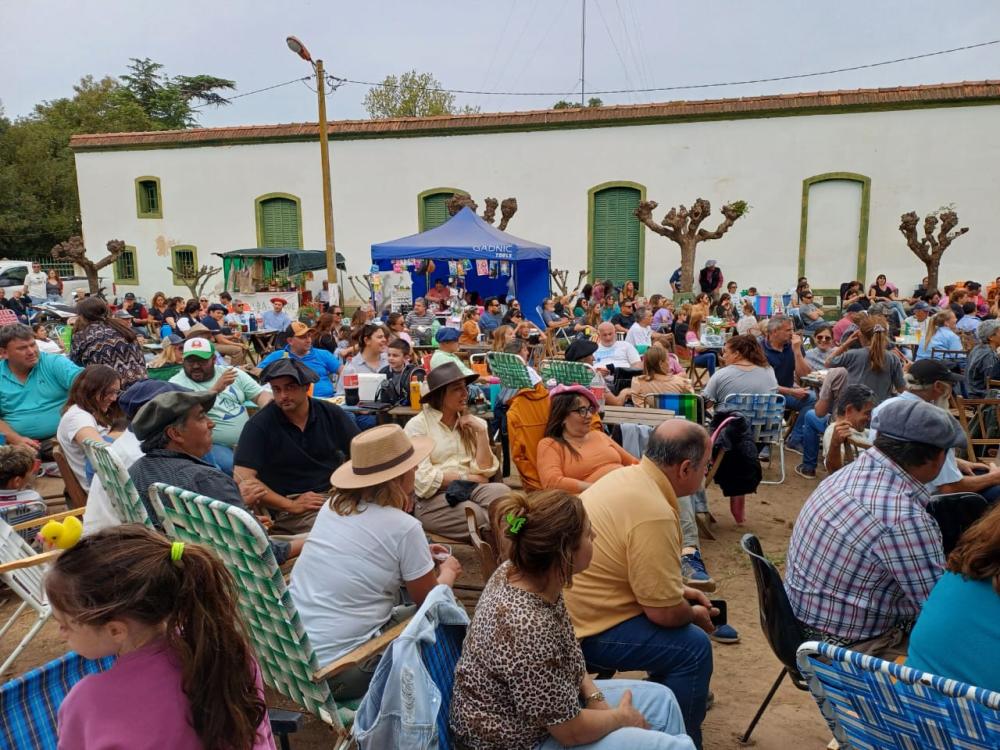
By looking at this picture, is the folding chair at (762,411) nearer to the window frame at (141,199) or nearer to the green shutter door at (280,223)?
the green shutter door at (280,223)

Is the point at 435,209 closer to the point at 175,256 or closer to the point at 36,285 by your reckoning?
the point at 175,256

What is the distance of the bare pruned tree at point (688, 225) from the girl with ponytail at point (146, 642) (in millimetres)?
17767

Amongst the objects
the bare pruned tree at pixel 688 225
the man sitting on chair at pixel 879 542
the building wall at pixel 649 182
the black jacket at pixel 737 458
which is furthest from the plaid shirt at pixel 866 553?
the building wall at pixel 649 182

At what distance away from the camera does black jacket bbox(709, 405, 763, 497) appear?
536 centimetres

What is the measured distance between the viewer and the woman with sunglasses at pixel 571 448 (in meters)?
4.41

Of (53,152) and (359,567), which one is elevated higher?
(53,152)

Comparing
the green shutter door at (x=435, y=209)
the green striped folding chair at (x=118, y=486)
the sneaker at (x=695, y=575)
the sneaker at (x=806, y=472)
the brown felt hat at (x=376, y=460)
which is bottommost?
the sneaker at (x=806, y=472)

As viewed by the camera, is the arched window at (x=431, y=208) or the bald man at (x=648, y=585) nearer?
the bald man at (x=648, y=585)

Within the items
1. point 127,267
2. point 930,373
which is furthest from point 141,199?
point 930,373

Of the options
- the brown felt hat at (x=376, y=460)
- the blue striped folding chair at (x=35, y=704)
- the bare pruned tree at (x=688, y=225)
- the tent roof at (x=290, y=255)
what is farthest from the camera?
the tent roof at (x=290, y=255)

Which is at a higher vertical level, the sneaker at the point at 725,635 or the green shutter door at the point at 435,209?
the green shutter door at the point at 435,209

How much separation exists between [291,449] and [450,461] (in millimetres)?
892

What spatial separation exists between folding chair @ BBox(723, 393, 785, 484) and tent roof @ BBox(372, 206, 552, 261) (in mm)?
8448

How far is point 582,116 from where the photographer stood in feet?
69.3
